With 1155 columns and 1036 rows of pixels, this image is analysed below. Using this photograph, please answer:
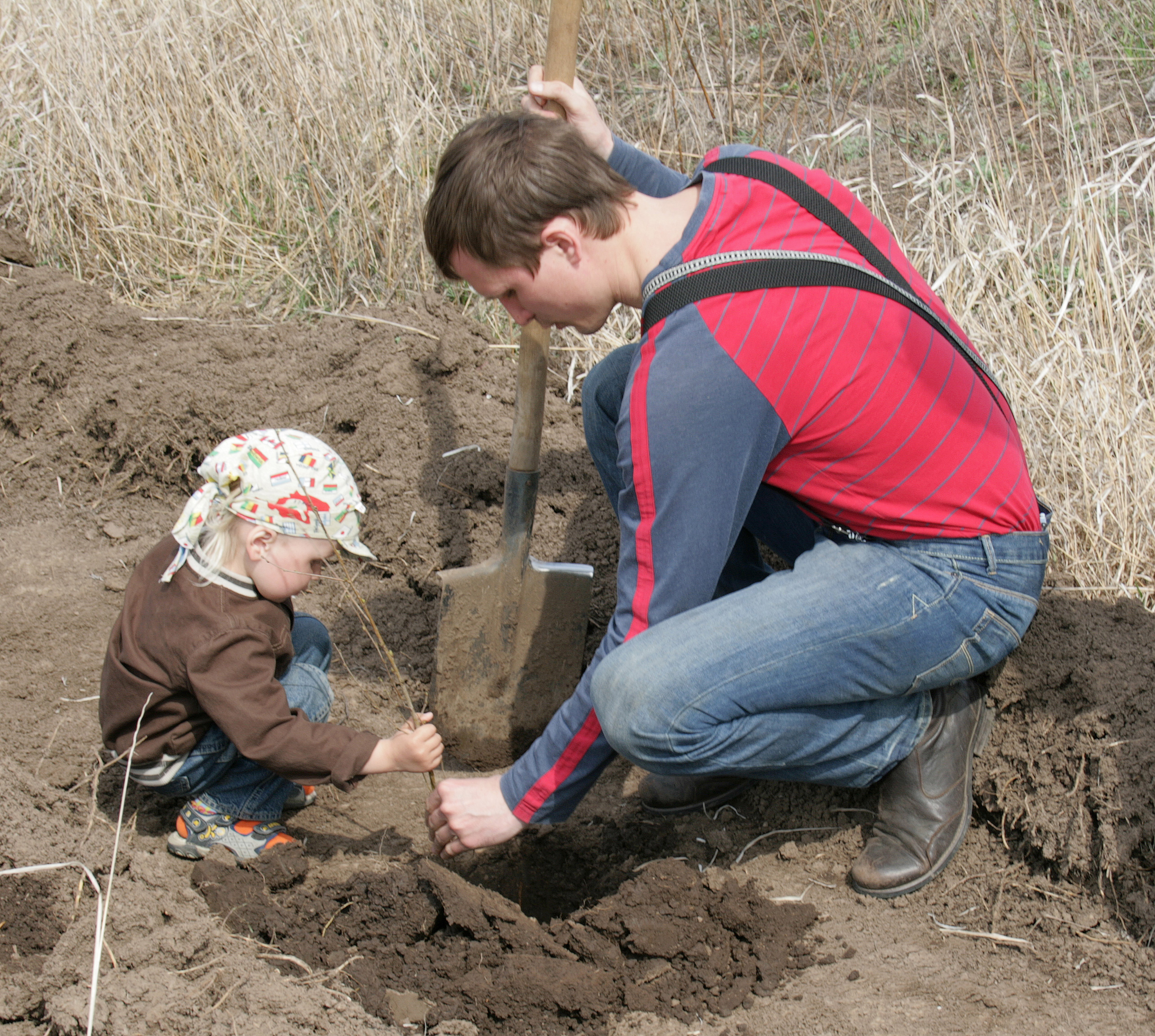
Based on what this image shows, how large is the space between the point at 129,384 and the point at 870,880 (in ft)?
10.3

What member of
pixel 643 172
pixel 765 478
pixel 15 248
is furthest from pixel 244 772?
pixel 15 248

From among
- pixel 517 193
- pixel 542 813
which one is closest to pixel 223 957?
pixel 542 813

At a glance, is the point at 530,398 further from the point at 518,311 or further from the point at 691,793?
the point at 691,793

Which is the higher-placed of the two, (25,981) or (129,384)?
(129,384)

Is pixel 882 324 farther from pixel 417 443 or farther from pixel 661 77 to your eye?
pixel 661 77

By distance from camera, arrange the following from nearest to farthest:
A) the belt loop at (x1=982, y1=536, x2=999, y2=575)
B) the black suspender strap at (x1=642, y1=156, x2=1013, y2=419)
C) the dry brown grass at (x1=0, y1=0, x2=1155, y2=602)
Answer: the black suspender strap at (x1=642, y1=156, x2=1013, y2=419), the belt loop at (x1=982, y1=536, x2=999, y2=575), the dry brown grass at (x1=0, y1=0, x2=1155, y2=602)

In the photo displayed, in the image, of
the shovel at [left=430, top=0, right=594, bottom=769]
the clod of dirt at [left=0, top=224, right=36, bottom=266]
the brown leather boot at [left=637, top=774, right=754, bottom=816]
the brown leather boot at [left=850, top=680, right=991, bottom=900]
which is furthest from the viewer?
the clod of dirt at [left=0, top=224, right=36, bottom=266]

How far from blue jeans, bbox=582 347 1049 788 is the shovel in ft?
3.00

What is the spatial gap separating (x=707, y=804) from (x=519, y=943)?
2.48 feet

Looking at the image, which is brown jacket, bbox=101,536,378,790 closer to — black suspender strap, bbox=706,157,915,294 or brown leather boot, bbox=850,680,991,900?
brown leather boot, bbox=850,680,991,900

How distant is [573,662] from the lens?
9.44 feet

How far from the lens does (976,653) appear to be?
1984mm

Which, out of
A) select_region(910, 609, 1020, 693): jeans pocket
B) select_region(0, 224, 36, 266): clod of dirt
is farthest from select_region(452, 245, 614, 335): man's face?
select_region(0, 224, 36, 266): clod of dirt

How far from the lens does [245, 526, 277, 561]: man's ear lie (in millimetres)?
1971
